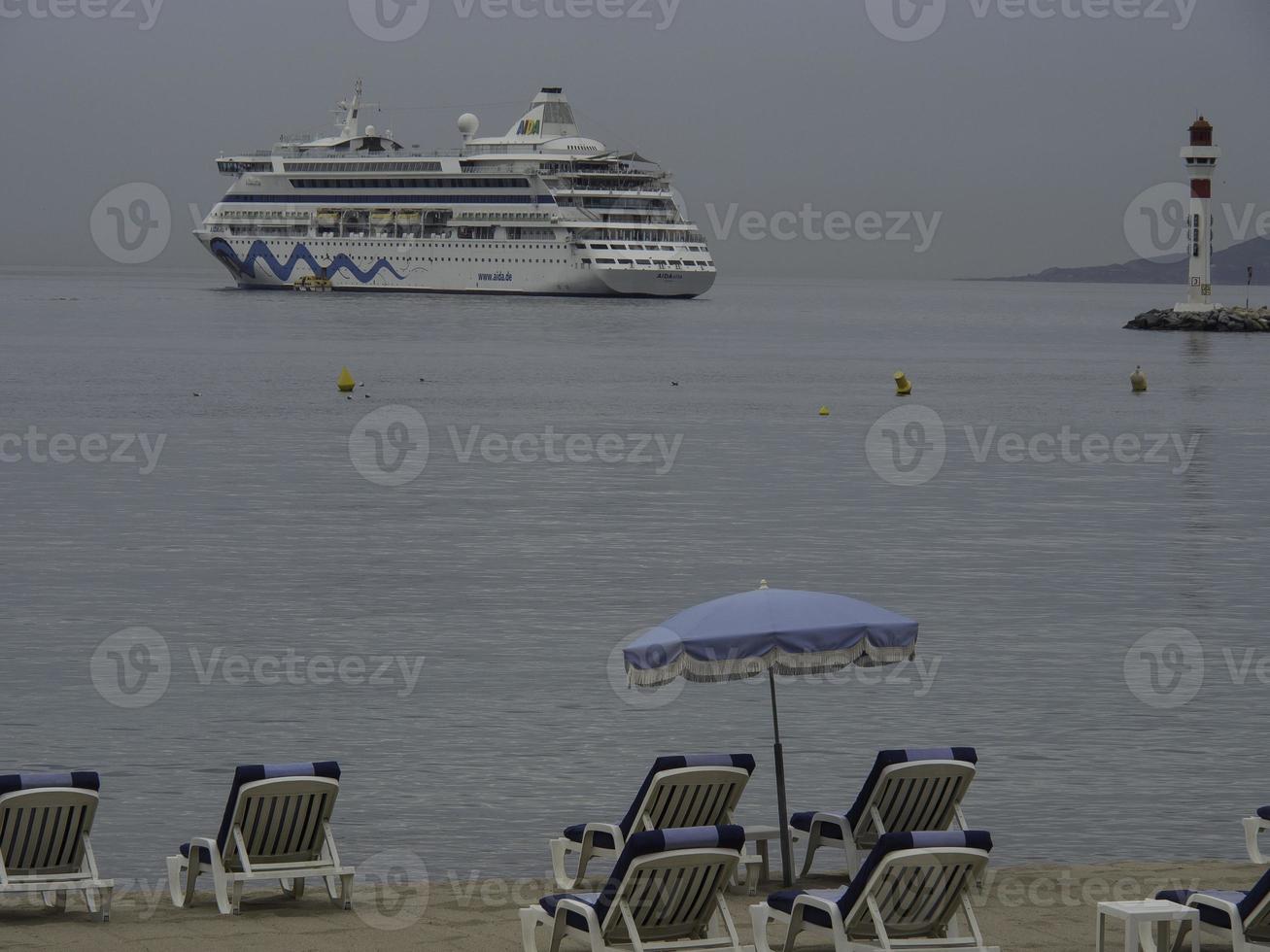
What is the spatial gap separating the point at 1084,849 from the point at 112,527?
52.1 ft

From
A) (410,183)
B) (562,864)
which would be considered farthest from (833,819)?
(410,183)

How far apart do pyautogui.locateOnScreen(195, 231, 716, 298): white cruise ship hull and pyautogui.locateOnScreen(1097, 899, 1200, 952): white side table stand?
9526 centimetres

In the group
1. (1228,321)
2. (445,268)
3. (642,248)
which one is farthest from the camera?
(445,268)

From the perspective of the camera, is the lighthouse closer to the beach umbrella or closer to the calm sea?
the calm sea

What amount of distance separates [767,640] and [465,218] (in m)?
99.6

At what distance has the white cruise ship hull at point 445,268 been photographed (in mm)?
103750

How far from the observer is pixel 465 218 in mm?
105250

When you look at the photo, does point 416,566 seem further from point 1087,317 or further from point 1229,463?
point 1087,317

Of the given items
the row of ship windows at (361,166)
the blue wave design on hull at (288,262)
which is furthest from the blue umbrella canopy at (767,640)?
the blue wave design on hull at (288,262)

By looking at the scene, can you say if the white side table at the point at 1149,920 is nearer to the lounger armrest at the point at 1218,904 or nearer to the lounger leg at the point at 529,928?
the lounger armrest at the point at 1218,904

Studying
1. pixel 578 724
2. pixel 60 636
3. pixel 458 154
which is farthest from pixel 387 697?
pixel 458 154

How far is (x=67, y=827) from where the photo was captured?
7.24 meters

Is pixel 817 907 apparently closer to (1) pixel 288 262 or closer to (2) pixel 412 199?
(2) pixel 412 199

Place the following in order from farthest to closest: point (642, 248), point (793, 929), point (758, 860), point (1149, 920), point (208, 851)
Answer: point (642, 248), point (758, 860), point (208, 851), point (793, 929), point (1149, 920)
